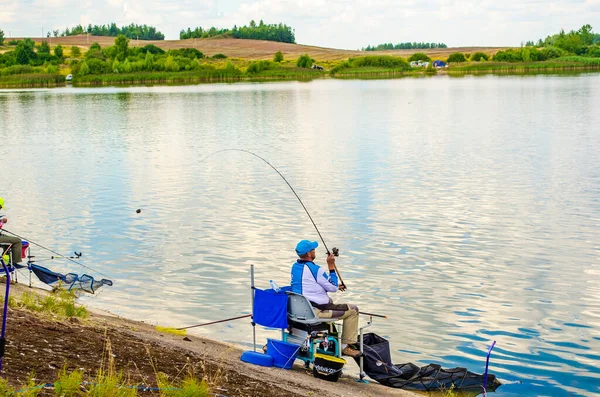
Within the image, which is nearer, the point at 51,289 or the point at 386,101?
the point at 51,289

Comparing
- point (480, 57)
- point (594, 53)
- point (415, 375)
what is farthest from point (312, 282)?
point (480, 57)

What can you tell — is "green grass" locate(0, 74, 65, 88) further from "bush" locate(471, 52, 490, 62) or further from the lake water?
"bush" locate(471, 52, 490, 62)

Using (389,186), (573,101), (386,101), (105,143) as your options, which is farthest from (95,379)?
(386,101)

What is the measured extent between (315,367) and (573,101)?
52.1m

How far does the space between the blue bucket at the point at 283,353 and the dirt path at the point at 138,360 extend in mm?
127

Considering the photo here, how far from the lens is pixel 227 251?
16.2 m

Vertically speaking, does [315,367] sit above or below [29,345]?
below

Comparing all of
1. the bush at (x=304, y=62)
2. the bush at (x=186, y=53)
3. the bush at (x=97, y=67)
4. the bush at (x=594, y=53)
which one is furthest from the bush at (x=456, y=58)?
the bush at (x=97, y=67)

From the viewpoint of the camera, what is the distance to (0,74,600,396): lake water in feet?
37.3

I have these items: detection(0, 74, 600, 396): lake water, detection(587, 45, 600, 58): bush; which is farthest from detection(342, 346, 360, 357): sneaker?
detection(587, 45, 600, 58): bush

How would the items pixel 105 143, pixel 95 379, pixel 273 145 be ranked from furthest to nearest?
pixel 105 143 < pixel 273 145 < pixel 95 379

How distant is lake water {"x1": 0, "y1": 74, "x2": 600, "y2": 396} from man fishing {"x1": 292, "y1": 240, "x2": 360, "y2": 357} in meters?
1.67

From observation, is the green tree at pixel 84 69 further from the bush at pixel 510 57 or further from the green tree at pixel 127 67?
the bush at pixel 510 57

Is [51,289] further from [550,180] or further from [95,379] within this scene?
[550,180]
